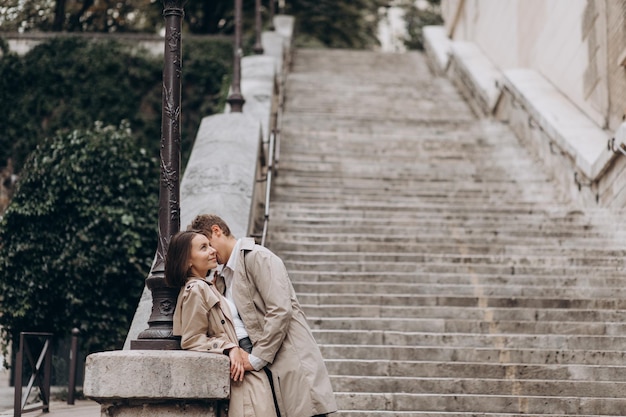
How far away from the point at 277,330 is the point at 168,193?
3.80 ft

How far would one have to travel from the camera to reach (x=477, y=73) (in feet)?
60.4

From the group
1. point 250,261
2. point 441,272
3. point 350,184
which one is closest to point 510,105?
point 350,184

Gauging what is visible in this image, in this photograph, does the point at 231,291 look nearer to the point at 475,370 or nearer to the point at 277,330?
the point at 277,330

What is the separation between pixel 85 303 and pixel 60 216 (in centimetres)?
101

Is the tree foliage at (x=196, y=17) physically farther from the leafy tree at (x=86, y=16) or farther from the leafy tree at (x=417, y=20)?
the leafy tree at (x=417, y=20)

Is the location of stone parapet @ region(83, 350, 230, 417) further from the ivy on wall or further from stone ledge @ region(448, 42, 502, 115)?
stone ledge @ region(448, 42, 502, 115)

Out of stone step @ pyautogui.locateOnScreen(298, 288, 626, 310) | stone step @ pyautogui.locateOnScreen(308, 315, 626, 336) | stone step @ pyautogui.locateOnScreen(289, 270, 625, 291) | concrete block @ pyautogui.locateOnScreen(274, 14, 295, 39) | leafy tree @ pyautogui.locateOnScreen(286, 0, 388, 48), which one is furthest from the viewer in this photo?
leafy tree @ pyautogui.locateOnScreen(286, 0, 388, 48)

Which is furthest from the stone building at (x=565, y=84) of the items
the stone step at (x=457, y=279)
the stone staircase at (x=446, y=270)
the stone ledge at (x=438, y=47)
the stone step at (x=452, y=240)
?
the stone step at (x=457, y=279)

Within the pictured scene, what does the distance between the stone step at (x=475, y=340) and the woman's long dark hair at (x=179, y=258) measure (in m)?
3.27

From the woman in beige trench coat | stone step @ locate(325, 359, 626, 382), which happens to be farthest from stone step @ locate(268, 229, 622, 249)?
the woman in beige trench coat

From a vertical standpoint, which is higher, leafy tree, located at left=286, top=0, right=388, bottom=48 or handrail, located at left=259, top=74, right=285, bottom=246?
handrail, located at left=259, top=74, right=285, bottom=246

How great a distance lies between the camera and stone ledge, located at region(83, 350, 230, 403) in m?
4.30

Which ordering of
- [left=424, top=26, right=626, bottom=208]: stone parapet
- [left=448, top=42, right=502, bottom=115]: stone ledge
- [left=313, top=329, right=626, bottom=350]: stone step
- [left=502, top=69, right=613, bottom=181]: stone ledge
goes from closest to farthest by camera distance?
1. [left=313, top=329, right=626, bottom=350]: stone step
2. [left=424, top=26, right=626, bottom=208]: stone parapet
3. [left=502, top=69, right=613, bottom=181]: stone ledge
4. [left=448, top=42, right=502, bottom=115]: stone ledge

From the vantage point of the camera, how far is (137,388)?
171 inches
